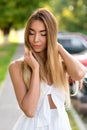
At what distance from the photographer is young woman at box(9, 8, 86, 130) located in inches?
115

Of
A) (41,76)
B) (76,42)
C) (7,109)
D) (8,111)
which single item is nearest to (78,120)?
(8,111)

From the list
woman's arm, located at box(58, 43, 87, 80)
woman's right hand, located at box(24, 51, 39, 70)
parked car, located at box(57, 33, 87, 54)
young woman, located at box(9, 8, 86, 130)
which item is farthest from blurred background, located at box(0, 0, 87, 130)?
woman's right hand, located at box(24, 51, 39, 70)

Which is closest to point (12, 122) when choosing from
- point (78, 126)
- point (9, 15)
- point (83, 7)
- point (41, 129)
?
point (78, 126)

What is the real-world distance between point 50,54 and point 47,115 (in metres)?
0.39

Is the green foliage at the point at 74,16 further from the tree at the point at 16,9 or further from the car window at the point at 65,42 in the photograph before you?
the car window at the point at 65,42

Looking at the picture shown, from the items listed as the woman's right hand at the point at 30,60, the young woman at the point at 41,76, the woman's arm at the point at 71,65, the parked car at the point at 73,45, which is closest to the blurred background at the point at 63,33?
the parked car at the point at 73,45

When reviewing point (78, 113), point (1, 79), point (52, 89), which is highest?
point (52, 89)

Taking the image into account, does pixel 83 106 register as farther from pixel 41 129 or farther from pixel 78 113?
pixel 41 129

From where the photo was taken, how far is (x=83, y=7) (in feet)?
226

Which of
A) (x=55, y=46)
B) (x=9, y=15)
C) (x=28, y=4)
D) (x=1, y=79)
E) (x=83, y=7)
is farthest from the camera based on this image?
(x=83, y=7)

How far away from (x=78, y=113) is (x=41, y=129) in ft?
21.0

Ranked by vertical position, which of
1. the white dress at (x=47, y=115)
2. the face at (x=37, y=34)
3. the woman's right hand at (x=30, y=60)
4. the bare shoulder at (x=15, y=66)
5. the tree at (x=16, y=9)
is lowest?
the tree at (x=16, y=9)

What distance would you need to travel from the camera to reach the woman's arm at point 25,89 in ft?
9.50

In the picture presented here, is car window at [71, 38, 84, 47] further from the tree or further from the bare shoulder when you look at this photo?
the tree
